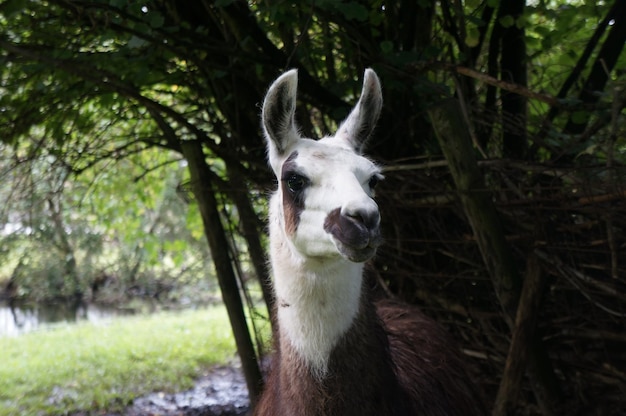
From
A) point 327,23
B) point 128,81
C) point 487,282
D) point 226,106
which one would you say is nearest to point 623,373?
point 487,282

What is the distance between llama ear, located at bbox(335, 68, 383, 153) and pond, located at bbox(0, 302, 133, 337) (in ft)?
42.2

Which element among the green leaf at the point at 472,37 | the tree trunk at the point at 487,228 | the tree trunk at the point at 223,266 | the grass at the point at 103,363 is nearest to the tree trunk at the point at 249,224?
the tree trunk at the point at 223,266

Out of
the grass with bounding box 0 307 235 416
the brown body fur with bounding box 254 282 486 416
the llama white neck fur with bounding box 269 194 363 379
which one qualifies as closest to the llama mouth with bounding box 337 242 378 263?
the llama white neck fur with bounding box 269 194 363 379

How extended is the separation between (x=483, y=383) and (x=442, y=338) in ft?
3.81

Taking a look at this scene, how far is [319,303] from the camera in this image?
2.46 m

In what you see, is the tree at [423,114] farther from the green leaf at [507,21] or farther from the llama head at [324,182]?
the llama head at [324,182]

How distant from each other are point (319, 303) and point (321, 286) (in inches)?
2.5

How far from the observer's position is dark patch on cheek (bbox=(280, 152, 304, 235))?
7.94 ft

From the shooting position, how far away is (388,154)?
4.64 m

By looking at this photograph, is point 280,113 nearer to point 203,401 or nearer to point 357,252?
point 357,252

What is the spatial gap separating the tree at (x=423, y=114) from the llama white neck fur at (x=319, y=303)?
1144 mm

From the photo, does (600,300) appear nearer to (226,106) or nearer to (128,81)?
(226,106)

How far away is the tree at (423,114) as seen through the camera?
357 centimetres

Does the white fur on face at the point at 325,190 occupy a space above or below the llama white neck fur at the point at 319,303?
above
